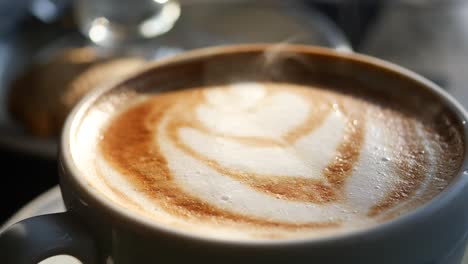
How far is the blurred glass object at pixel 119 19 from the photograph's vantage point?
1770 millimetres

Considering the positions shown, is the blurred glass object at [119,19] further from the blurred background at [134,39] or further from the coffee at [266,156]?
the coffee at [266,156]

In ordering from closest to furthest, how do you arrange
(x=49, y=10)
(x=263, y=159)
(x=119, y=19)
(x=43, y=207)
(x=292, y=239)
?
(x=292, y=239) → (x=263, y=159) → (x=43, y=207) → (x=119, y=19) → (x=49, y=10)

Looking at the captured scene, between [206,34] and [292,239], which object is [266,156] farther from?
[206,34]

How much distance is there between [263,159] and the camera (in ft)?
2.30

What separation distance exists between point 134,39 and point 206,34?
21cm

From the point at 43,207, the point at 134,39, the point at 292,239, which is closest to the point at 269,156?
the point at 292,239

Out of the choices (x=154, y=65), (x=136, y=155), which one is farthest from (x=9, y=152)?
(x=136, y=155)

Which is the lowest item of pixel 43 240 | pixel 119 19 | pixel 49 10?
pixel 49 10

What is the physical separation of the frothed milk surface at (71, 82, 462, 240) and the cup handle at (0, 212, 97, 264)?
54 mm

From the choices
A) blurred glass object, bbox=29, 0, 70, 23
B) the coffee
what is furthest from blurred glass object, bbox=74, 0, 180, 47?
the coffee

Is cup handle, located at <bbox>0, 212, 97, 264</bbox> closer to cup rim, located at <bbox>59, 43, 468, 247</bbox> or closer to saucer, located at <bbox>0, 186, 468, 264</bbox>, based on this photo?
cup rim, located at <bbox>59, 43, 468, 247</bbox>

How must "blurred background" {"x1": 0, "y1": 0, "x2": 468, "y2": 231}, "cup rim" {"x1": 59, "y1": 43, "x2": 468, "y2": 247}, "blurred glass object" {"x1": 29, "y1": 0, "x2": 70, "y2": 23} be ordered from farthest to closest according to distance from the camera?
"blurred glass object" {"x1": 29, "y1": 0, "x2": 70, "y2": 23} → "blurred background" {"x1": 0, "y1": 0, "x2": 468, "y2": 231} → "cup rim" {"x1": 59, "y1": 43, "x2": 468, "y2": 247}

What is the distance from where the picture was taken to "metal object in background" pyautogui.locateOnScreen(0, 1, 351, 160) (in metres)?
1.68

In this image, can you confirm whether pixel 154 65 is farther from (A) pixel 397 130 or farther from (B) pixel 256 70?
(A) pixel 397 130
